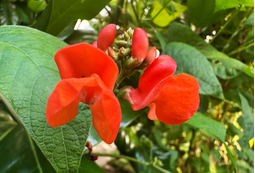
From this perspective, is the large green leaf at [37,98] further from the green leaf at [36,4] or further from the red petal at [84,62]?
the green leaf at [36,4]

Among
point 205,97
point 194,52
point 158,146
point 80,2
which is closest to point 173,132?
point 158,146

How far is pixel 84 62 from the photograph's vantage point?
0.71 feet

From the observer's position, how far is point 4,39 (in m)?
0.26

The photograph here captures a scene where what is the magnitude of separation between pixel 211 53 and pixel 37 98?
1.62ft

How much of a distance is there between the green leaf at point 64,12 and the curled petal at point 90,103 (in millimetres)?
259

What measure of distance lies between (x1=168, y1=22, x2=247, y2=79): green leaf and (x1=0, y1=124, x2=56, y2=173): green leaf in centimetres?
48

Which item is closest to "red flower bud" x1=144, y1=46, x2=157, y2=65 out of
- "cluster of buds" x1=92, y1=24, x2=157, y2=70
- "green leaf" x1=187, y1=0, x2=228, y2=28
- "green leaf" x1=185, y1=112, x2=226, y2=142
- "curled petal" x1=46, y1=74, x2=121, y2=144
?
"cluster of buds" x1=92, y1=24, x2=157, y2=70

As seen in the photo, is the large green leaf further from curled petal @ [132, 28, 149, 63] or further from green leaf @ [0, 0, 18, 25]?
green leaf @ [0, 0, 18, 25]

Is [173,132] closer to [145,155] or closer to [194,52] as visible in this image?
[145,155]

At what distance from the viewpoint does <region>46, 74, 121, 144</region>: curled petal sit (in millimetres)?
182

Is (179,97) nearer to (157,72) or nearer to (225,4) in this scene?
(157,72)

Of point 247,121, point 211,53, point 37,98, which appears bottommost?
point 247,121

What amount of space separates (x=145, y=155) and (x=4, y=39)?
0.63 meters

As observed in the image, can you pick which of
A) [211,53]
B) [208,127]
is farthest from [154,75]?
[211,53]
